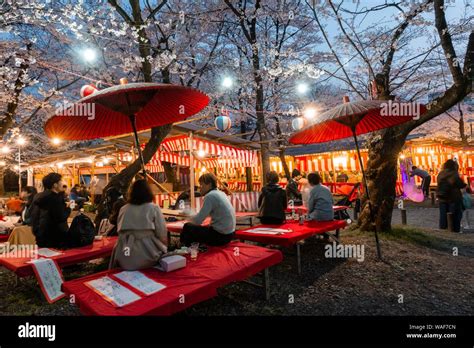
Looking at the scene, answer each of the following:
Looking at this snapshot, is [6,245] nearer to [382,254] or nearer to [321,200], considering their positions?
[321,200]

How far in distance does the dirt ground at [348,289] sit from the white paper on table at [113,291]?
109 centimetres

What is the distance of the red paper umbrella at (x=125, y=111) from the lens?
3.64 m

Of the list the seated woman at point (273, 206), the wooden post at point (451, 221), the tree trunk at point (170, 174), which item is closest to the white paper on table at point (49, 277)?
the seated woman at point (273, 206)

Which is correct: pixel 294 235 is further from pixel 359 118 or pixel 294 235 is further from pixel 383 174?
pixel 383 174

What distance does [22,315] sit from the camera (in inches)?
140

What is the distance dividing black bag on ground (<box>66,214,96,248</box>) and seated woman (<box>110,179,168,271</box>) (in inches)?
72.3

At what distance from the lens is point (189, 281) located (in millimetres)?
2795

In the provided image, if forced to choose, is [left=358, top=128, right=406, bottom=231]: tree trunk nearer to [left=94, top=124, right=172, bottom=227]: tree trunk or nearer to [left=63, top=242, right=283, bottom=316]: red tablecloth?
[left=63, top=242, right=283, bottom=316]: red tablecloth

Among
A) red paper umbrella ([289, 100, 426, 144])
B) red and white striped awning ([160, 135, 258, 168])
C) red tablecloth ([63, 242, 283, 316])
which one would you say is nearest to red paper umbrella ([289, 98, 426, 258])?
red paper umbrella ([289, 100, 426, 144])

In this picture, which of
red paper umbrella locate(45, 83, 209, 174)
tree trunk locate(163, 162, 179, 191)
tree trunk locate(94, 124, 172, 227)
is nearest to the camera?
red paper umbrella locate(45, 83, 209, 174)

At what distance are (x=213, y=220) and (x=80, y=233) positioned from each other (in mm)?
2468

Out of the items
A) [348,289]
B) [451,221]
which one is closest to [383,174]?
[451,221]

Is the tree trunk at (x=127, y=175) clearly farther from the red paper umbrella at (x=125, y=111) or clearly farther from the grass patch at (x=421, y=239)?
the grass patch at (x=421, y=239)

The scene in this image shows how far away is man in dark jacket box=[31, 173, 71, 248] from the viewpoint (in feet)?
15.0
